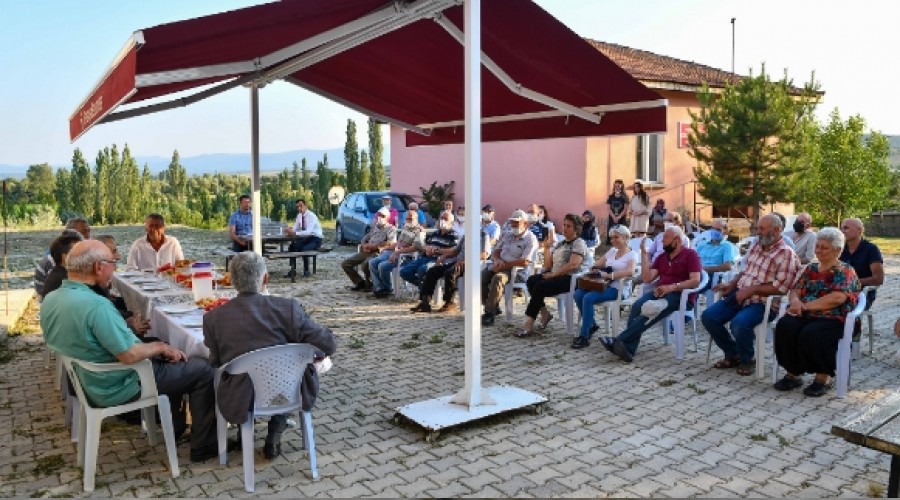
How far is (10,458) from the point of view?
434 centimetres

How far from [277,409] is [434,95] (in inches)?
163

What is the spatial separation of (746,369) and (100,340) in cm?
493

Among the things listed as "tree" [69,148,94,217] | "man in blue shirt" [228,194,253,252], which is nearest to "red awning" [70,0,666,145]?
"man in blue shirt" [228,194,253,252]

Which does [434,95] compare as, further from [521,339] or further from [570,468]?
[570,468]

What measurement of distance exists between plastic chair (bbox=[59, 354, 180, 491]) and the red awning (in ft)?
4.75

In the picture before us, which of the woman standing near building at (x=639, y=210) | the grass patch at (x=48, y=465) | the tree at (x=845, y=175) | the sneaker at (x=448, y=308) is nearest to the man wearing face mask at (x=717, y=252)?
the sneaker at (x=448, y=308)

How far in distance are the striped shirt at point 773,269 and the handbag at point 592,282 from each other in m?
1.35

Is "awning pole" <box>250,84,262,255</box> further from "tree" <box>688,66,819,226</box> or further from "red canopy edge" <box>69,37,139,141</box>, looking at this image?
"tree" <box>688,66,819,226</box>

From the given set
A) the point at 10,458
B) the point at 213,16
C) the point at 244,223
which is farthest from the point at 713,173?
the point at 10,458

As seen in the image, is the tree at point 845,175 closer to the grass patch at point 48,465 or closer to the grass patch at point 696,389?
the grass patch at point 696,389

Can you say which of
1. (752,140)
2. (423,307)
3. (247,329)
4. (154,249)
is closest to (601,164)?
(752,140)

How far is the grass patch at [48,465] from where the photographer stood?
13.5 ft

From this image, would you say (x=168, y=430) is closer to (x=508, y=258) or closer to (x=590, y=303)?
(x=590, y=303)

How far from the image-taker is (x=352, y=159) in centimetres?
3198
